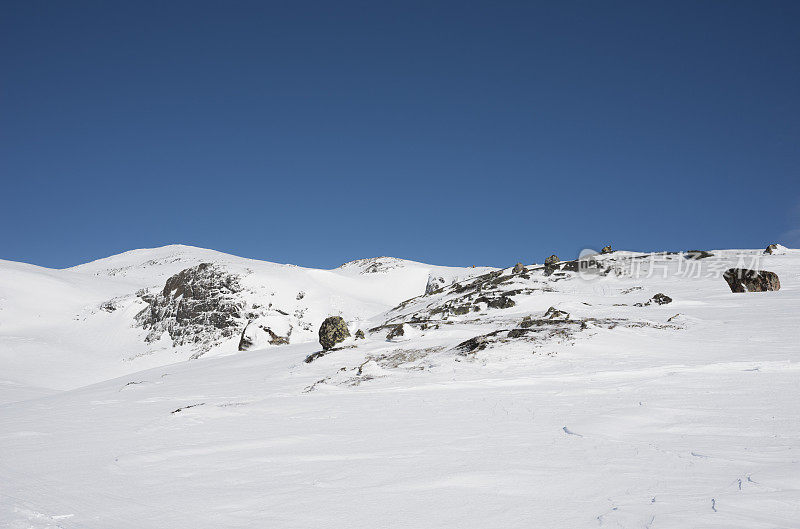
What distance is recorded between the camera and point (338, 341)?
41.3ft

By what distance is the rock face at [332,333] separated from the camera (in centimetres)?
1239

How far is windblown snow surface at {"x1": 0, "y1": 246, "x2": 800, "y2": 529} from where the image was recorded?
283 cm

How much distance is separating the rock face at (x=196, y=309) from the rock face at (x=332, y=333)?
1858 cm

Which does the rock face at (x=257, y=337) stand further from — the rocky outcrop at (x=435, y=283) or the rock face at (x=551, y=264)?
the rocky outcrop at (x=435, y=283)

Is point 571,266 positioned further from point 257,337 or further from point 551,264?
point 257,337

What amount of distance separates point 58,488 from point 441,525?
3.26 meters

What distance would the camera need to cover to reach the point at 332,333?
1248cm

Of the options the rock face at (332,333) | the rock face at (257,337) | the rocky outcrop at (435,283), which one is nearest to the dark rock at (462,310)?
the rock face at (332,333)

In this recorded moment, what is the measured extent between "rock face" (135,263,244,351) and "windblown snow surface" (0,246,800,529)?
16.0 meters

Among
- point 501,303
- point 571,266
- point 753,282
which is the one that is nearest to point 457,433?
point 501,303

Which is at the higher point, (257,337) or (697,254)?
(697,254)

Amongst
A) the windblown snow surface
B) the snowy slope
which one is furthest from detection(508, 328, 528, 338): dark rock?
the snowy slope

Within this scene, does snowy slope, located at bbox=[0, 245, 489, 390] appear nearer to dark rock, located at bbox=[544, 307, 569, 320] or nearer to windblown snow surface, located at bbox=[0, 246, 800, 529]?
dark rock, located at bbox=[544, 307, 569, 320]

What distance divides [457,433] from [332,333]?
8238mm
